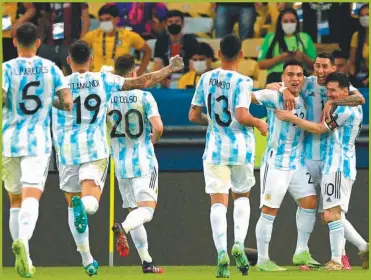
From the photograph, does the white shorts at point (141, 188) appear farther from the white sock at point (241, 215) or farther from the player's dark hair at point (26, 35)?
the player's dark hair at point (26, 35)

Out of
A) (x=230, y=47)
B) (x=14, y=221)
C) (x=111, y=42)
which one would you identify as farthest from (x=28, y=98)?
(x=111, y=42)

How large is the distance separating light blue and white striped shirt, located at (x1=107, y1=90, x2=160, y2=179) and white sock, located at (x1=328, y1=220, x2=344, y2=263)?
1969 millimetres

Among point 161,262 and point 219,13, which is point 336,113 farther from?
point 219,13

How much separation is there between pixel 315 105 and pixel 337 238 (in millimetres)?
1359

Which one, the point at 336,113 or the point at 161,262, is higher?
the point at 336,113

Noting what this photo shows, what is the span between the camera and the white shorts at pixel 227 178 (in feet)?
45.0

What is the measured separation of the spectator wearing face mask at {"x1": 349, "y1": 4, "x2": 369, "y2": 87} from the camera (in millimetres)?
18625

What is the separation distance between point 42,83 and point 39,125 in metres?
0.37

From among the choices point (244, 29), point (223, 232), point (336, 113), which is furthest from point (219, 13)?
point (223, 232)

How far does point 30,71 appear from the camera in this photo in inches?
516

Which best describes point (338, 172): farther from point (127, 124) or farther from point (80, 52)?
point (80, 52)

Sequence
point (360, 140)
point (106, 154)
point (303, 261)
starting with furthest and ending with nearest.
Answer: point (360, 140) → point (303, 261) → point (106, 154)

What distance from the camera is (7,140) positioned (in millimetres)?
13195

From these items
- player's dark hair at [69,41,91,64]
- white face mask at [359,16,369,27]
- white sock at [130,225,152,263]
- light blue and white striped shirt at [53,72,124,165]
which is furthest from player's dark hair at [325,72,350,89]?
white face mask at [359,16,369,27]
